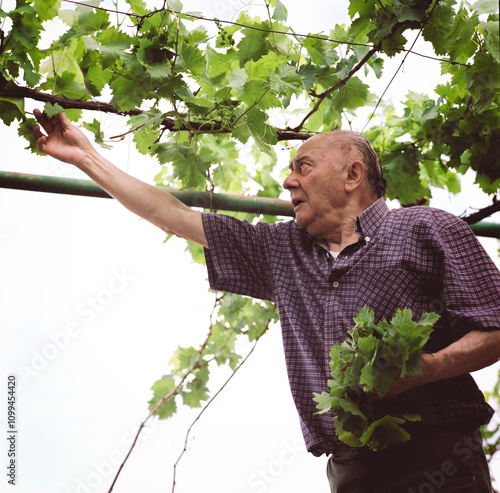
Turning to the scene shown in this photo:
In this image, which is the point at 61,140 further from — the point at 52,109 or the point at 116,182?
the point at 116,182

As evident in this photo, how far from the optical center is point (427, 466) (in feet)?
5.06

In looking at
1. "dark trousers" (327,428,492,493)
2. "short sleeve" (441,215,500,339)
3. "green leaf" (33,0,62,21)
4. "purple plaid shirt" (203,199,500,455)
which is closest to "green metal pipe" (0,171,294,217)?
"purple plaid shirt" (203,199,500,455)

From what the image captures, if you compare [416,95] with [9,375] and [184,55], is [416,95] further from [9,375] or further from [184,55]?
[9,375]

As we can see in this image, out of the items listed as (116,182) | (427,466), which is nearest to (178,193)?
(116,182)

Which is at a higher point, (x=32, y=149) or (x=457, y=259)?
(x=32, y=149)

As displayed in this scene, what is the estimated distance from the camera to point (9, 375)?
2602mm

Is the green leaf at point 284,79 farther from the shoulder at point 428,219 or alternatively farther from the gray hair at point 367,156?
the shoulder at point 428,219

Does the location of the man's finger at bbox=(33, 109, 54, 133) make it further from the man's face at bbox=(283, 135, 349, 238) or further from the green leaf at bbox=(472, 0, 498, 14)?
the green leaf at bbox=(472, 0, 498, 14)

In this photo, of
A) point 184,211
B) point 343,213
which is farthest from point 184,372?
point 343,213

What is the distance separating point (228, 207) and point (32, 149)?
771mm

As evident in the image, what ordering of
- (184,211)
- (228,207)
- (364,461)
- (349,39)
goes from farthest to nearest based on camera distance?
(228,207) < (349,39) < (184,211) < (364,461)

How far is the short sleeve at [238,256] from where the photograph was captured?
203cm

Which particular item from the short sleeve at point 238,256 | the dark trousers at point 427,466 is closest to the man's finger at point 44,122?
the short sleeve at point 238,256

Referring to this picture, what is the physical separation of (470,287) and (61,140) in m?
1.31
